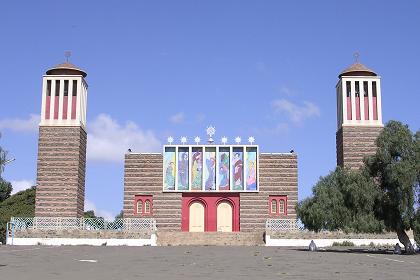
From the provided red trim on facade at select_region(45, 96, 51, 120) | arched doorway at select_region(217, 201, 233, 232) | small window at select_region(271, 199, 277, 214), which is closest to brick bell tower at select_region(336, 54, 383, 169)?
small window at select_region(271, 199, 277, 214)

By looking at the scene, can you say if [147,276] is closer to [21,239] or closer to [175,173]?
[21,239]

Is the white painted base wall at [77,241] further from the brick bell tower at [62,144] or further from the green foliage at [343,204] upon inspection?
the green foliage at [343,204]

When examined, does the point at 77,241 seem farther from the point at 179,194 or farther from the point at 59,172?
the point at 179,194

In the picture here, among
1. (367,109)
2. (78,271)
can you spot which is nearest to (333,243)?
(367,109)

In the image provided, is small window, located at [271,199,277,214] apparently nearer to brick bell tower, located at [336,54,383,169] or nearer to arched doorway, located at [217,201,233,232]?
arched doorway, located at [217,201,233,232]

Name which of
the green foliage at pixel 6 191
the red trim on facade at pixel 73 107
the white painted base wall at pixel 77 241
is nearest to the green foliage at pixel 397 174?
the white painted base wall at pixel 77 241

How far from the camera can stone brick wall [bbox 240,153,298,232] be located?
47.4 m

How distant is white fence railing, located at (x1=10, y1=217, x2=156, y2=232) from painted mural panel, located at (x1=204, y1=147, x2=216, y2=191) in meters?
5.12

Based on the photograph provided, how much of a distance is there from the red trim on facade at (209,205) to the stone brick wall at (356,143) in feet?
27.8

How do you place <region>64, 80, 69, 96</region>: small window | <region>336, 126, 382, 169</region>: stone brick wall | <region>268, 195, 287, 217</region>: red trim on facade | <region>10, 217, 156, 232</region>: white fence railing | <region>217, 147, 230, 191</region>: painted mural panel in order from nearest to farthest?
<region>10, 217, 156, 232</region>: white fence railing < <region>336, 126, 382, 169</region>: stone brick wall < <region>64, 80, 69, 96</region>: small window < <region>268, 195, 287, 217</region>: red trim on facade < <region>217, 147, 230, 191</region>: painted mural panel

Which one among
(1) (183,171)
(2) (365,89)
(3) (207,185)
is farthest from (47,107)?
(2) (365,89)

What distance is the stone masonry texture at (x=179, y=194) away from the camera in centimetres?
4750

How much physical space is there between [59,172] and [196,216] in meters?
10.5

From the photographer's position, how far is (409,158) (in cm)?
2761
